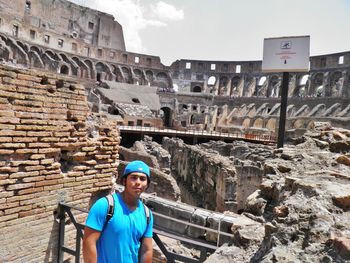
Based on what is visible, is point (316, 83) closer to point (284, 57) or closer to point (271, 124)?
point (271, 124)

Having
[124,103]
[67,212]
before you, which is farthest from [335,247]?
[124,103]

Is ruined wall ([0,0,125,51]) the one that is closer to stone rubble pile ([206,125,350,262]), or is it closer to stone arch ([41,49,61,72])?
stone arch ([41,49,61,72])

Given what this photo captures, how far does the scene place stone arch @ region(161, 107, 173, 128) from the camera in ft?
161

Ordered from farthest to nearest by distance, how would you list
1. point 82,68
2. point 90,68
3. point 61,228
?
point 90,68 < point 82,68 < point 61,228

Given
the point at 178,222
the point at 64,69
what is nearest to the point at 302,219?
the point at 178,222

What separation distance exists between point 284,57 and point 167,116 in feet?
140

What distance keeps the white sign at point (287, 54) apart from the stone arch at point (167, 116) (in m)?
40.4

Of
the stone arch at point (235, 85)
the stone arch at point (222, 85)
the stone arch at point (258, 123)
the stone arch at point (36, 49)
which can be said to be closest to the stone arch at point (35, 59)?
the stone arch at point (36, 49)

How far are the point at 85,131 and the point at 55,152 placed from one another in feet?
2.29

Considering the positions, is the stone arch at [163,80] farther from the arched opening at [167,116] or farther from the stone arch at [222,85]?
the arched opening at [167,116]

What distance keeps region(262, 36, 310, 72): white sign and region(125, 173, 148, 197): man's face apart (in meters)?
5.84

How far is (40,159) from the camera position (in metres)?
4.83

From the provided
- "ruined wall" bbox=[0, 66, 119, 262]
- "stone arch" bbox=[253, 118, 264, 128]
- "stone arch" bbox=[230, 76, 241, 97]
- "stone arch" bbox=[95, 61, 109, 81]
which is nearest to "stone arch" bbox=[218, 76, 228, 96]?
"stone arch" bbox=[230, 76, 241, 97]

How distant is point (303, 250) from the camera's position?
98.6 inches
